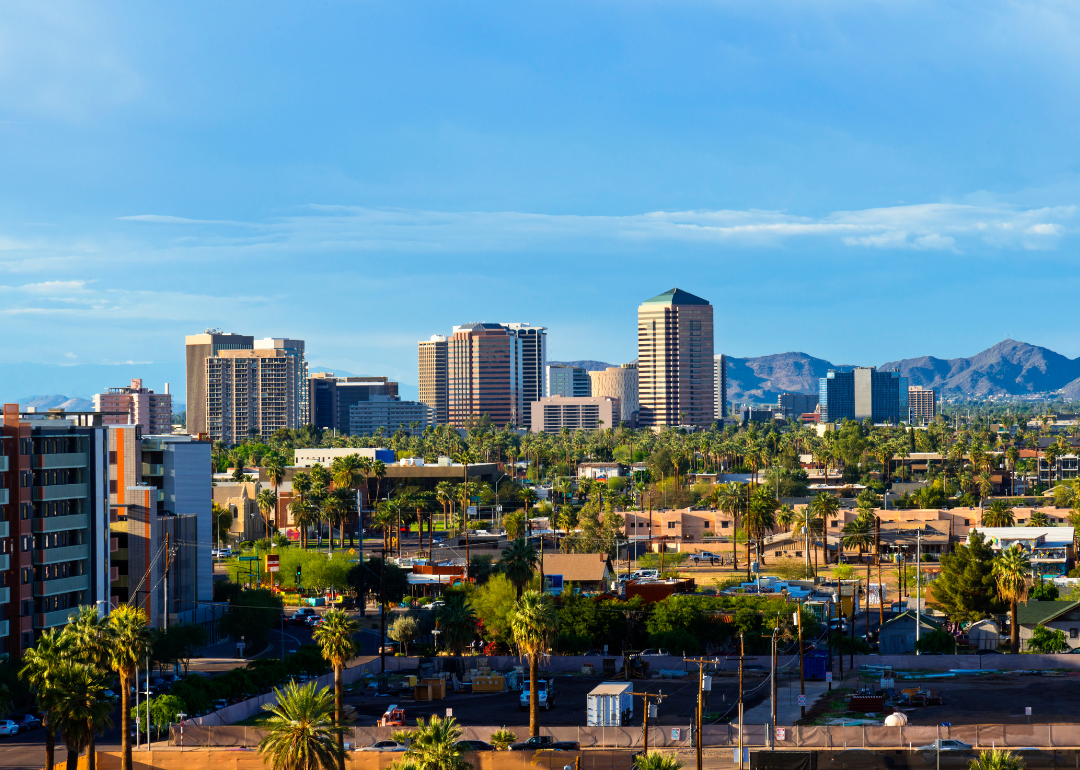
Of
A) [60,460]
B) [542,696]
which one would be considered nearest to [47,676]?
[542,696]

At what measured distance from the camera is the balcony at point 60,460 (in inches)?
3450

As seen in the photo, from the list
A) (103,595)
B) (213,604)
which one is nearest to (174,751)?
(103,595)

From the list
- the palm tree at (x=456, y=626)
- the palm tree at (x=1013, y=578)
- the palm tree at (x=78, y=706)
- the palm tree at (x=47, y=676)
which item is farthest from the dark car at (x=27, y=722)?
the palm tree at (x=1013, y=578)

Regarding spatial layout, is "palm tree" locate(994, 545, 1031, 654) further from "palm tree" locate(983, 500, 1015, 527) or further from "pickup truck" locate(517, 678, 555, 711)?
"palm tree" locate(983, 500, 1015, 527)

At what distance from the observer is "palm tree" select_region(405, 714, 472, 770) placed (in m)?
48.2

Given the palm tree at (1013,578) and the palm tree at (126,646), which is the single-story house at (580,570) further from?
the palm tree at (126,646)

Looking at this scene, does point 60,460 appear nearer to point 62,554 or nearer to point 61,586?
point 62,554

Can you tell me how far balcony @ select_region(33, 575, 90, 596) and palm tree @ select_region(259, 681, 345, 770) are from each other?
144ft

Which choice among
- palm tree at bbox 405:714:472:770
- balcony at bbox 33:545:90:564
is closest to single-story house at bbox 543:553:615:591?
balcony at bbox 33:545:90:564

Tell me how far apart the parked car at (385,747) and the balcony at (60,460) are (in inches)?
1548

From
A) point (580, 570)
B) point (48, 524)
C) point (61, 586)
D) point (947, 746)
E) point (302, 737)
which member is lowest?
point (947, 746)

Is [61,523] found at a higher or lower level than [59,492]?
lower

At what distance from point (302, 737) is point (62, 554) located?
4725 cm

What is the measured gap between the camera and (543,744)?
61.1 m
